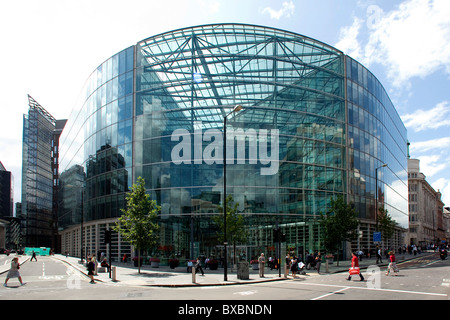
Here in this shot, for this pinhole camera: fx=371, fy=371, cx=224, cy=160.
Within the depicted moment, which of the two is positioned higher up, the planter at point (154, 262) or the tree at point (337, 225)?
the tree at point (337, 225)

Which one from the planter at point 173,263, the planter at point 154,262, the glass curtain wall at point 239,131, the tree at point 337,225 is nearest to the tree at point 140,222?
the planter at point 173,263

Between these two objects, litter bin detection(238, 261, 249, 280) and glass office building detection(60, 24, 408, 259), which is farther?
glass office building detection(60, 24, 408, 259)

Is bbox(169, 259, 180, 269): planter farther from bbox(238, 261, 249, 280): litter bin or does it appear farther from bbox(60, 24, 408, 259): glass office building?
bbox(238, 261, 249, 280): litter bin

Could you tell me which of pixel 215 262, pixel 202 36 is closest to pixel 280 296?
pixel 215 262

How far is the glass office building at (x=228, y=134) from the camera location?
3681 centimetres

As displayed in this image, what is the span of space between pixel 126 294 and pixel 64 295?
266cm

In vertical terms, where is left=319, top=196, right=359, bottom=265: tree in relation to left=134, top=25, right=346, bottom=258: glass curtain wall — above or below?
below

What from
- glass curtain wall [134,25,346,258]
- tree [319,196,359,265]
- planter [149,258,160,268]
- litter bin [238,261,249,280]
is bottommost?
planter [149,258,160,268]

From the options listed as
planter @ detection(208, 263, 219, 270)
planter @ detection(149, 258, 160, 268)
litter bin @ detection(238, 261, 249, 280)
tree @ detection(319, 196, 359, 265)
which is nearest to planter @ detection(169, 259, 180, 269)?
planter @ detection(149, 258, 160, 268)

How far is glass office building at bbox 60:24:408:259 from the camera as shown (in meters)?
36.8

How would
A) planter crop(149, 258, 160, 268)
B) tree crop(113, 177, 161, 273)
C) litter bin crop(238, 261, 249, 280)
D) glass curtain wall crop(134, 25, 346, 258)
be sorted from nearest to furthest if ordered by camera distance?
litter bin crop(238, 261, 249, 280) → tree crop(113, 177, 161, 273) → planter crop(149, 258, 160, 268) → glass curtain wall crop(134, 25, 346, 258)

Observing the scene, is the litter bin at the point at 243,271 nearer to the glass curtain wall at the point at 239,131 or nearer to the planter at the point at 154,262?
the glass curtain wall at the point at 239,131
